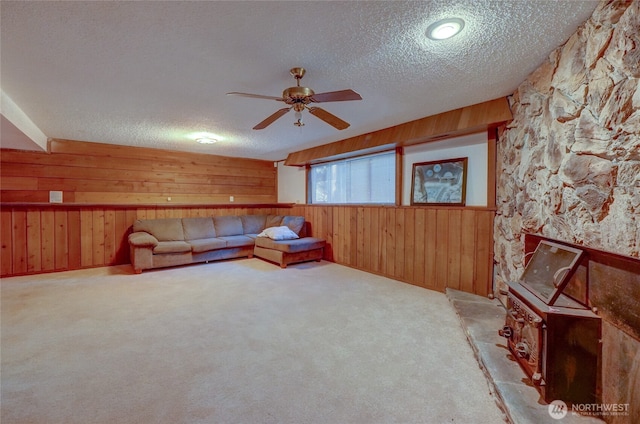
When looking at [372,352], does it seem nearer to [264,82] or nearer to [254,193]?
[264,82]

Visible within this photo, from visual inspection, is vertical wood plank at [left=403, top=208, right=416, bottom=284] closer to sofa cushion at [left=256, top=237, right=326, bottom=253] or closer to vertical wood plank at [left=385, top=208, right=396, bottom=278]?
vertical wood plank at [left=385, top=208, right=396, bottom=278]

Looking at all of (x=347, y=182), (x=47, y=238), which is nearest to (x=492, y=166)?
(x=347, y=182)

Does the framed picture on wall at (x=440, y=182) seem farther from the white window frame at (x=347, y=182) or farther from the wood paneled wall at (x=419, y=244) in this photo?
the white window frame at (x=347, y=182)

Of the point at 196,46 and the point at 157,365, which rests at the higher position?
the point at 196,46

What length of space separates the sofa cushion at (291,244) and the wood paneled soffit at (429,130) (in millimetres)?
1560

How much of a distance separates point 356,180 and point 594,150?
3585 millimetres

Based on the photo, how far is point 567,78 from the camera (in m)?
1.86

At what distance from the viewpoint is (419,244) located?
3.80 m

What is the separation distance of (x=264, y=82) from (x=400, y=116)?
70.9 inches

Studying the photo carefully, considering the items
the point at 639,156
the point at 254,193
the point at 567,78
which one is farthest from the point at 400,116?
the point at 254,193

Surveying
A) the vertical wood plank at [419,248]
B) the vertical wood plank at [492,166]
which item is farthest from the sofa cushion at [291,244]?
the vertical wood plank at [492,166]

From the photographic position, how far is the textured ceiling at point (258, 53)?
1.59 metres

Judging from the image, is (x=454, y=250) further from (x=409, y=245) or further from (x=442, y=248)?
(x=409, y=245)

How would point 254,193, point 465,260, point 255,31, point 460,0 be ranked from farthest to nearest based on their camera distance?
point 254,193 < point 465,260 < point 255,31 < point 460,0
